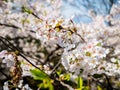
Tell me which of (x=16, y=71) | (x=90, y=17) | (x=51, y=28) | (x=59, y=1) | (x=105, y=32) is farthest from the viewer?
(x=90, y=17)

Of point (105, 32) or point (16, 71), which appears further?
point (105, 32)

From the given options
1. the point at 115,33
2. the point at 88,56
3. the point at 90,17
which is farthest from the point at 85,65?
the point at 90,17

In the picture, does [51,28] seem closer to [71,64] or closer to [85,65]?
[71,64]

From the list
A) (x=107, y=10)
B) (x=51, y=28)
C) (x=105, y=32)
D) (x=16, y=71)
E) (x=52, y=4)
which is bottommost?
(x=16, y=71)

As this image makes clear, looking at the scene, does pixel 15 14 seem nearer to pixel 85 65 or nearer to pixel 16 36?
pixel 16 36

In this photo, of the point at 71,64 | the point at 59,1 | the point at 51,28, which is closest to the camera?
the point at 51,28

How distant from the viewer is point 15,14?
28.6 feet

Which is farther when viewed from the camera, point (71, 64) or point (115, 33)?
point (115, 33)

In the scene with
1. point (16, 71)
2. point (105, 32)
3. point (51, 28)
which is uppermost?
point (105, 32)

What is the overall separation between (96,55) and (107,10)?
34.3ft

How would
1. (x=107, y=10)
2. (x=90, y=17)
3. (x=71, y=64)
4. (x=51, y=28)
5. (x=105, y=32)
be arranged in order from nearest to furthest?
(x=51, y=28)
(x=71, y=64)
(x=105, y=32)
(x=90, y=17)
(x=107, y=10)

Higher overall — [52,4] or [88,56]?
[52,4]

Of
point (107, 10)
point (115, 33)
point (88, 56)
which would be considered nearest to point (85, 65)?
point (88, 56)

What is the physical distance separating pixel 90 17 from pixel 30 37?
97.5 inches
